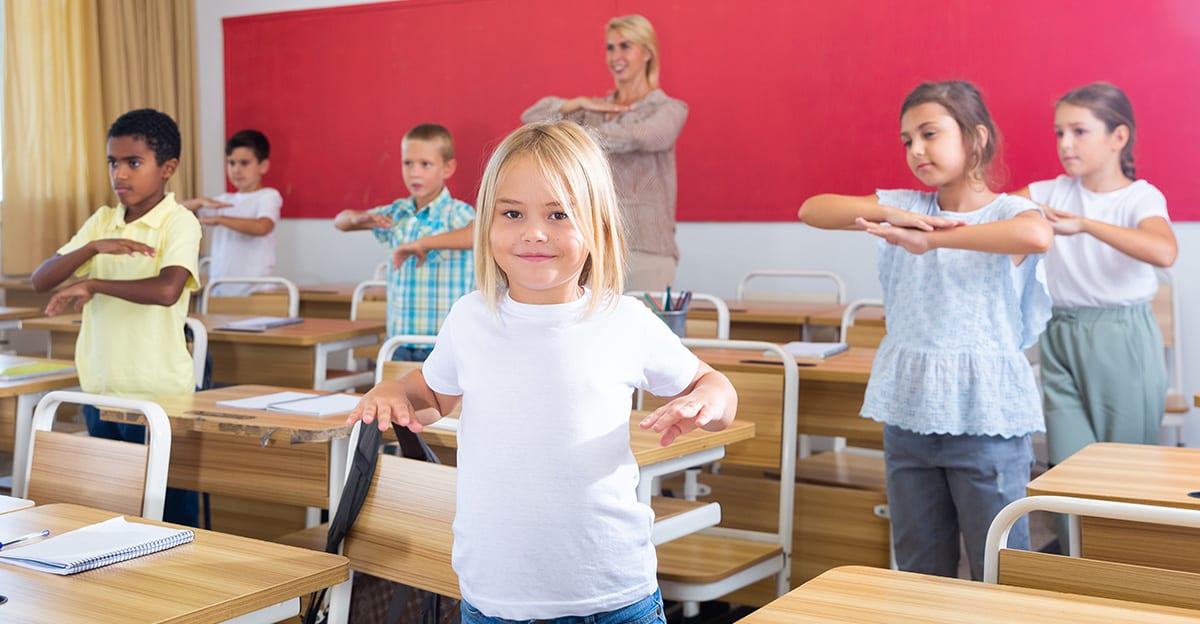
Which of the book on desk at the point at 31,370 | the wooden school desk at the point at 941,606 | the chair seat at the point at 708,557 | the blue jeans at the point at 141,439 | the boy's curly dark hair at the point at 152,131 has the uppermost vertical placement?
the boy's curly dark hair at the point at 152,131

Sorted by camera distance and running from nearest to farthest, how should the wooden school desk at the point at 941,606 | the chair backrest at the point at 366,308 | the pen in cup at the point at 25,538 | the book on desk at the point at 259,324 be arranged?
1. the wooden school desk at the point at 941,606
2. the pen in cup at the point at 25,538
3. the book on desk at the point at 259,324
4. the chair backrest at the point at 366,308

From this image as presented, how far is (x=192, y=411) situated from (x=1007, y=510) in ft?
5.87

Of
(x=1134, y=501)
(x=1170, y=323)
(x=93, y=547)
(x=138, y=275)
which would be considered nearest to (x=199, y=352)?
(x=138, y=275)

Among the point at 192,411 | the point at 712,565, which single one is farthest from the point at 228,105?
the point at 712,565

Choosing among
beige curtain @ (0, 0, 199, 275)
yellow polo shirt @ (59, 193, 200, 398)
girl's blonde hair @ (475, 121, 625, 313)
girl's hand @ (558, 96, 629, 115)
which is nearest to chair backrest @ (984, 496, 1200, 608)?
girl's blonde hair @ (475, 121, 625, 313)

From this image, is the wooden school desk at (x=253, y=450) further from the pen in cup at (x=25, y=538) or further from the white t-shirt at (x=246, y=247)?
the white t-shirt at (x=246, y=247)

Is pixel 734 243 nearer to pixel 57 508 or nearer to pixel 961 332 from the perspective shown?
pixel 961 332

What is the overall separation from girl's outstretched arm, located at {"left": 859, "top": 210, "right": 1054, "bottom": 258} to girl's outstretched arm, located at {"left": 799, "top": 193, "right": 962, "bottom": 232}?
0.07ft

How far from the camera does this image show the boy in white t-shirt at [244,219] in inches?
214

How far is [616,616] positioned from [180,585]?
20.5 inches

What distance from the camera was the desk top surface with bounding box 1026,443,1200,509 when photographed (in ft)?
5.60

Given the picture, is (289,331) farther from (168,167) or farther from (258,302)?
(168,167)

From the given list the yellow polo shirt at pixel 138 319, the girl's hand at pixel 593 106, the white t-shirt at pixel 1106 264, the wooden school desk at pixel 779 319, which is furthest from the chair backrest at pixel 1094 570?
the girl's hand at pixel 593 106

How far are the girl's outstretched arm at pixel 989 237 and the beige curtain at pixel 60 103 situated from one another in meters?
5.05
